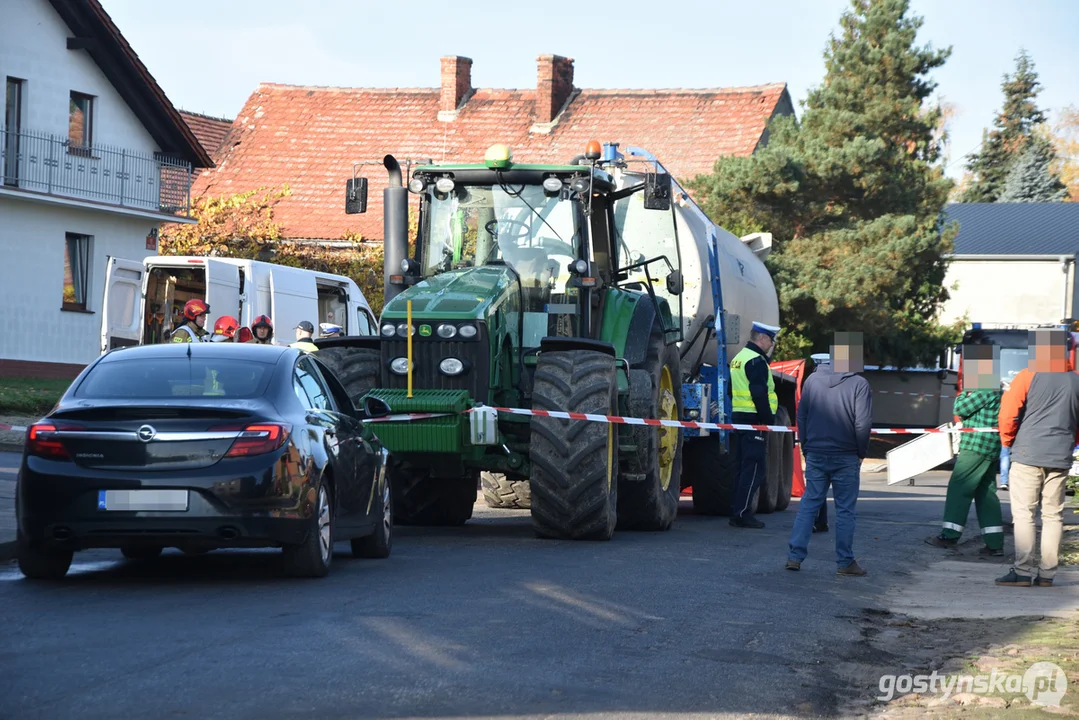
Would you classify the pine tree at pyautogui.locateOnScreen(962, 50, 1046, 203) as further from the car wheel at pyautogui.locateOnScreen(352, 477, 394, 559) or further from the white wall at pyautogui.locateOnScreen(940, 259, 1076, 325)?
the car wheel at pyautogui.locateOnScreen(352, 477, 394, 559)

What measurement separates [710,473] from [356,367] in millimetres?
5607

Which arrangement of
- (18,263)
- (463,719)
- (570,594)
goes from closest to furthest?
(463,719) < (570,594) < (18,263)

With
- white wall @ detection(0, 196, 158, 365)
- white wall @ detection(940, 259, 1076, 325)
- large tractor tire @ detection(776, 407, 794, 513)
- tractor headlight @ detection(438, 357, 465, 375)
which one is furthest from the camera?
Answer: white wall @ detection(940, 259, 1076, 325)

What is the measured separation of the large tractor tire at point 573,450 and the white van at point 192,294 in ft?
33.3

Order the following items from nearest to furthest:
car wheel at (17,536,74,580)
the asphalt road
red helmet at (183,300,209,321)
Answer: the asphalt road, car wheel at (17,536,74,580), red helmet at (183,300,209,321)

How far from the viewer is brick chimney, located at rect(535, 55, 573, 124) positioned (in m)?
46.7

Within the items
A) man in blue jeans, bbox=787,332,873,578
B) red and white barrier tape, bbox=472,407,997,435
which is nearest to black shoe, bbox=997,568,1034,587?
man in blue jeans, bbox=787,332,873,578

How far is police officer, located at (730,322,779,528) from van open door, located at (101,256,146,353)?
9451 millimetres

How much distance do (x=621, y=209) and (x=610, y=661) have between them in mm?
9749

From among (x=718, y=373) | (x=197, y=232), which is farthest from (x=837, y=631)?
(x=197, y=232)

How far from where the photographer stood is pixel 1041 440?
1102 centimetres

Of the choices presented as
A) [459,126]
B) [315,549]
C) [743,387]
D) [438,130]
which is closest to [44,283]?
[438,130]

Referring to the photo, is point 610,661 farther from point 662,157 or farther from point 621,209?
point 662,157

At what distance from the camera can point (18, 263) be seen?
108 ft
